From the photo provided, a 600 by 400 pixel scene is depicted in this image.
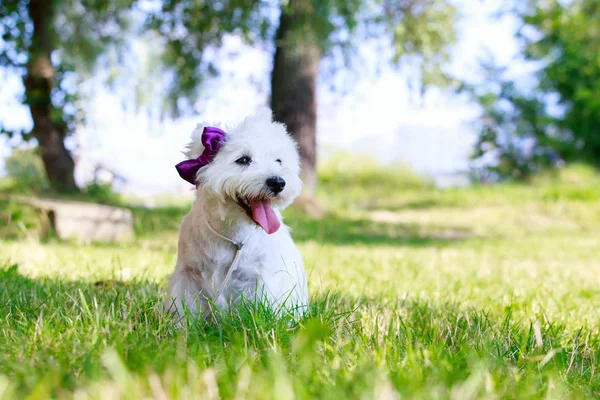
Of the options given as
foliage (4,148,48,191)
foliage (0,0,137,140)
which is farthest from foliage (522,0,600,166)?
foliage (4,148,48,191)

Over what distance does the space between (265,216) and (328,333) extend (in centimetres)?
80

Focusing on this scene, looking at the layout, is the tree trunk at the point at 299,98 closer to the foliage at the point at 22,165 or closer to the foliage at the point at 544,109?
the foliage at the point at 544,109

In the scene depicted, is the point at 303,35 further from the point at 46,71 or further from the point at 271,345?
the point at 271,345

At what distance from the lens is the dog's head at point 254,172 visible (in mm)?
2902

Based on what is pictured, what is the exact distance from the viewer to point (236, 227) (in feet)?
9.98

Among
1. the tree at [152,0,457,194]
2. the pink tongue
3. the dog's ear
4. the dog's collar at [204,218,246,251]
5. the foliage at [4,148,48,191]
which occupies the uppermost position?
the tree at [152,0,457,194]

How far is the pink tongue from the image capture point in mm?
2941

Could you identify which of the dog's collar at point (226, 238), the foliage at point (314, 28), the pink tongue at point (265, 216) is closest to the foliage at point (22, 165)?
the foliage at point (314, 28)

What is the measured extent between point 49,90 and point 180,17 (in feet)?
8.58

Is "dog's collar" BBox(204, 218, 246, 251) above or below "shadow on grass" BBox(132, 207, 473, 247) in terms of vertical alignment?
above

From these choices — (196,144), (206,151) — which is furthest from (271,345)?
(196,144)

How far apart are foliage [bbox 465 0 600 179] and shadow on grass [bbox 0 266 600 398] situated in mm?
14335

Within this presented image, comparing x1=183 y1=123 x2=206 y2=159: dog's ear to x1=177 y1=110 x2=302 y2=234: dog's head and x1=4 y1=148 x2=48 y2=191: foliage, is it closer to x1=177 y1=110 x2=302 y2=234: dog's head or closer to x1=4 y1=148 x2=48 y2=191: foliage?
x1=177 y1=110 x2=302 y2=234: dog's head

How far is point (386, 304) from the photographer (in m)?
3.47
